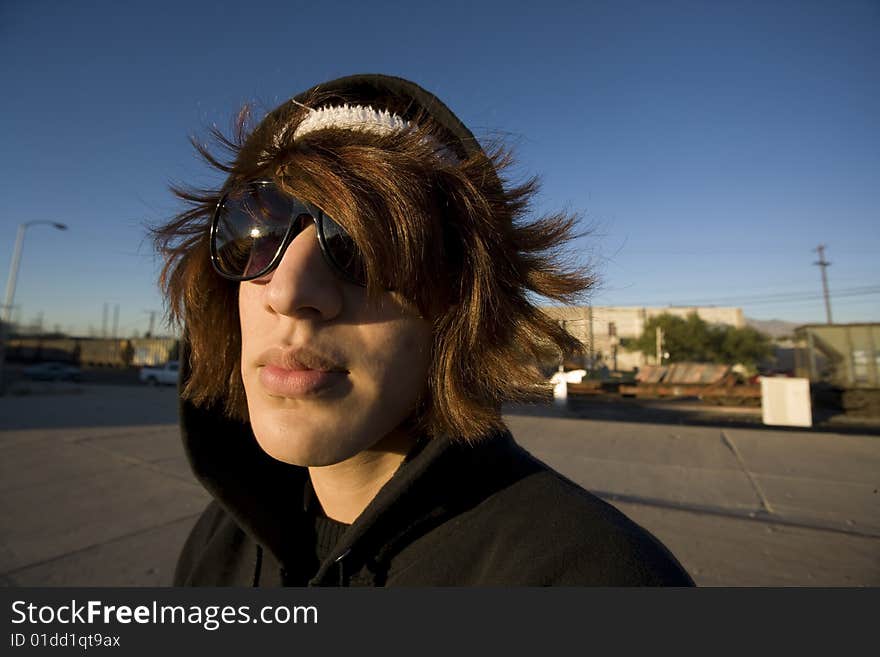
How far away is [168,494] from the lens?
3.62 metres

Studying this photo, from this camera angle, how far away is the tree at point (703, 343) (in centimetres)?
3173

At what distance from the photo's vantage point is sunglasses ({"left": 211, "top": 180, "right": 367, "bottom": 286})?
867 millimetres

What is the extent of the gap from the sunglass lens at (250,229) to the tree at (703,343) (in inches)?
1478

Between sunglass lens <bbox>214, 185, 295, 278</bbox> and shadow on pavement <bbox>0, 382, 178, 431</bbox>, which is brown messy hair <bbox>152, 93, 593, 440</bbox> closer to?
sunglass lens <bbox>214, 185, 295, 278</bbox>

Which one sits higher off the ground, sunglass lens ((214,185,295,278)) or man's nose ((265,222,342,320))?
sunglass lens ((214,185,295,278))

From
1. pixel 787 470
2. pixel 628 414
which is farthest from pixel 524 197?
pixel 628 414

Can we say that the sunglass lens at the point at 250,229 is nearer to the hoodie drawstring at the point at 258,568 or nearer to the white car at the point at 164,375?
the hoodie drawstring at the point at 258,568

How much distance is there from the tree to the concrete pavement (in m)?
31.3

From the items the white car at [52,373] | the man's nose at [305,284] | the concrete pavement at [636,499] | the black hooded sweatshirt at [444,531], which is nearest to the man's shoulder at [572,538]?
the black hooded sweatshirt at [444,531]

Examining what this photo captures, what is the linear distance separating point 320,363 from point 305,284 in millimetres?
162

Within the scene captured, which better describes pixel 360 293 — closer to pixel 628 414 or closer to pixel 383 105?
pixel 383 105

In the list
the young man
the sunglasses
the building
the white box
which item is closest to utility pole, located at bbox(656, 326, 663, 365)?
the building

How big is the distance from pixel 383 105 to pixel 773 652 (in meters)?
1.47

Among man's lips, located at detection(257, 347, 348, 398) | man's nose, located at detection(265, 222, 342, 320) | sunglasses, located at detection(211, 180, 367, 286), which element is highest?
sunglasses, located at detection(211, 180, 367, 286)
